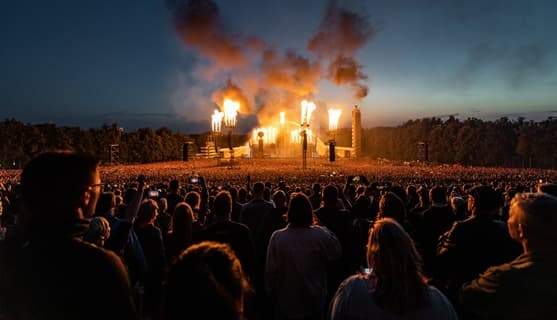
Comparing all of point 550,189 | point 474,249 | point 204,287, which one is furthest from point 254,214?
point 204,287

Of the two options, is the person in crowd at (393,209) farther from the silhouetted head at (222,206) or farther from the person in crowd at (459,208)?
the person in crowd at (459,208)

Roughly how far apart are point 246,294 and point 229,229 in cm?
296

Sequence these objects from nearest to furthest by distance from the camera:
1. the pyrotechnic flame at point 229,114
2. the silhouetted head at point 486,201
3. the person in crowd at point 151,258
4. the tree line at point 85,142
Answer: the silhouetted head at point 486,201, the person in crowd at point 151,258, the pyrotechnic flame at point 229,114, the tree line at point 85,142

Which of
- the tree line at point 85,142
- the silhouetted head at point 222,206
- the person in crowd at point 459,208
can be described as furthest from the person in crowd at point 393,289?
the tree line at point 85,142

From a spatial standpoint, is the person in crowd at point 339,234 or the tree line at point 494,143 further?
the tree line at point 494,143

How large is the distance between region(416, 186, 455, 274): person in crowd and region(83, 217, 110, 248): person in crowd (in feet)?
13.1

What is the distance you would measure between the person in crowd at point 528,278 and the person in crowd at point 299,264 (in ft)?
6.09

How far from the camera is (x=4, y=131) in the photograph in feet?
204

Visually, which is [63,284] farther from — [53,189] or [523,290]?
[523,290]

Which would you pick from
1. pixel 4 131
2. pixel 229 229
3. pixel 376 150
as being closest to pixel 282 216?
pixel 229 229

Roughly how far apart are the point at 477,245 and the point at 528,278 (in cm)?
139

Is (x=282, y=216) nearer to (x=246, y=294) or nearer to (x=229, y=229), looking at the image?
(x=229, y=229)

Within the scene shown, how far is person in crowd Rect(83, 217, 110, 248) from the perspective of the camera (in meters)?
4.46

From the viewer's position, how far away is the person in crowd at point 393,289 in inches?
102
